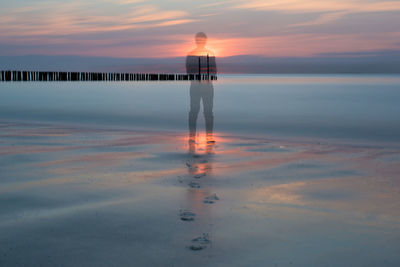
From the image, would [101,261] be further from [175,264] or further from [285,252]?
[285,252]

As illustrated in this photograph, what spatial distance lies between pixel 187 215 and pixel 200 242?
793 millimetres

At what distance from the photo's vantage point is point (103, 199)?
5625 millimetres

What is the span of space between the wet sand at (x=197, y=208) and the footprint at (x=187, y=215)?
0.04ft

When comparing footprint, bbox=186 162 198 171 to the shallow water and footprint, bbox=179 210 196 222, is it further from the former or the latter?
footprint, bbox=179 210 196 222

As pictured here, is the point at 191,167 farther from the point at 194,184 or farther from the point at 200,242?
the point at 200,242

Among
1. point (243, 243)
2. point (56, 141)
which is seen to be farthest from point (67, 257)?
point (56, 141)

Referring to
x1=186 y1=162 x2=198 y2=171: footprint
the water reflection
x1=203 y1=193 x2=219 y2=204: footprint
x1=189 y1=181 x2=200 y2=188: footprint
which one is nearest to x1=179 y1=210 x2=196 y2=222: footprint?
the water reflection

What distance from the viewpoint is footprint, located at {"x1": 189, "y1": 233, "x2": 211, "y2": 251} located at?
411 cm

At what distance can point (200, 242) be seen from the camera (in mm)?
4227

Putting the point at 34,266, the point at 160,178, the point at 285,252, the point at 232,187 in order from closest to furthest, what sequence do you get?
the point at 34,266 → the point at 285,252 → the point at 232,187 → the point at 160,178

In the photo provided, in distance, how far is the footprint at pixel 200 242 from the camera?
13.5ft

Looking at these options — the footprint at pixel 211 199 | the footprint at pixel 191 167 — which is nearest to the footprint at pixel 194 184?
the footprint at pixel 211 199

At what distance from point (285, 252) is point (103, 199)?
97.5 inches

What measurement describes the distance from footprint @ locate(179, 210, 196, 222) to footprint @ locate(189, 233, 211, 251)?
522mm
